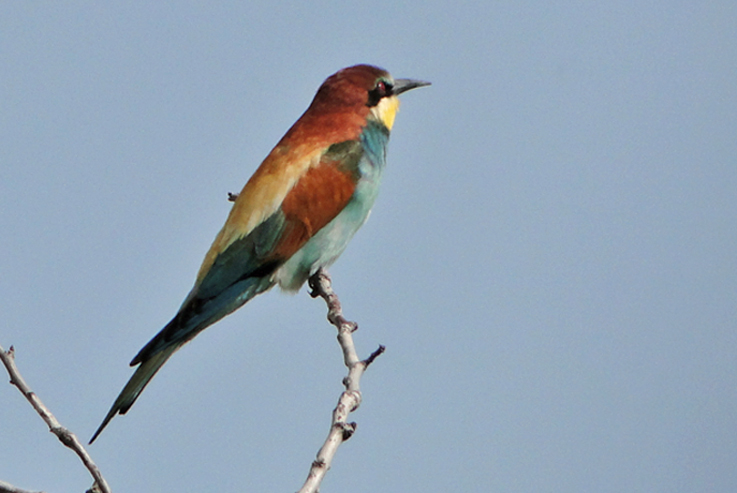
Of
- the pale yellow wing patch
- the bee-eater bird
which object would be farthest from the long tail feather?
the pale yellow wing patch

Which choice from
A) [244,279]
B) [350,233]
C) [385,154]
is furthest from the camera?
[385,154]

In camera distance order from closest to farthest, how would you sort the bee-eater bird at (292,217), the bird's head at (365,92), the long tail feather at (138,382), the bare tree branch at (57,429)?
1. the bare tree branch at (57,429)
2. the long tail feather at (138,382)
3. the bee-eater bird at (292,217)
4. the bird's head at (365,92)

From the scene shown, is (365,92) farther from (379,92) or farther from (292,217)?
(292,217)

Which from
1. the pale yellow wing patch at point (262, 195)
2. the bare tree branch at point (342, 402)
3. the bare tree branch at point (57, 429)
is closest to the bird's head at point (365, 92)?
the pale yellow wing patch at point (262, 195)

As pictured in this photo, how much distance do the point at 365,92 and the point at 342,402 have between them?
2001 millimetres

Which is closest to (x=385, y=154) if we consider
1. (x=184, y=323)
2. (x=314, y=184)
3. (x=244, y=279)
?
(x=314, y=184)

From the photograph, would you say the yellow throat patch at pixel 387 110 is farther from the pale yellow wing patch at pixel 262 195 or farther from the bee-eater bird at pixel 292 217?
the pale yellow wing patch at pixel 262 195

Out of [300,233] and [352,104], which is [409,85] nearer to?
[352,104]

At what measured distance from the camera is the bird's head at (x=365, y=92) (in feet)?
12.9

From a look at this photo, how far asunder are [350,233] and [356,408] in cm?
136

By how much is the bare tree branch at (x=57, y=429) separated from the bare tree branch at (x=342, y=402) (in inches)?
16.4

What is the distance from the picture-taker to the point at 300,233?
137 inches

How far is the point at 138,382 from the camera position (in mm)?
2932

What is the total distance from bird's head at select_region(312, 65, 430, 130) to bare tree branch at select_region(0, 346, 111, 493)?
6.93 ft
